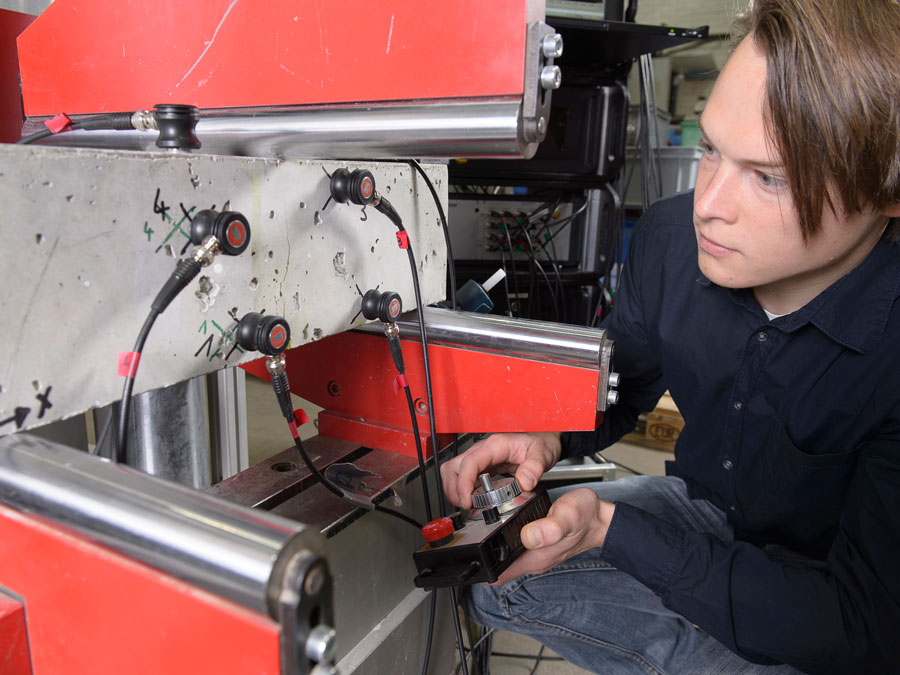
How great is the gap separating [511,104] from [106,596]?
1.53 ft

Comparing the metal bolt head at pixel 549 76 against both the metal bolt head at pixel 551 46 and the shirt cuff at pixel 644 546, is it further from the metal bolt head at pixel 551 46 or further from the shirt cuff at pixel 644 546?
the shirt cuff at pixel 644 546

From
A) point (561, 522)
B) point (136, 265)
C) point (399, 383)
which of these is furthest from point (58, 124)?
point (561, 522)

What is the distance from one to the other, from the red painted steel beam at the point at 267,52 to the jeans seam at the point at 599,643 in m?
0.79

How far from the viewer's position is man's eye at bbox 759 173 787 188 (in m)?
0.70

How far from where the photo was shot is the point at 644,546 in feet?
2.62

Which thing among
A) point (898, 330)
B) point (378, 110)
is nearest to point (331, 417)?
point (378, 110)

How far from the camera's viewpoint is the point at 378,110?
0.59 m

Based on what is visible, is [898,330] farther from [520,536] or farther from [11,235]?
[11,235]

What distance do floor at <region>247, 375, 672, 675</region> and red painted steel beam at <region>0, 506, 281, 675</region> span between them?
1323 millimetres

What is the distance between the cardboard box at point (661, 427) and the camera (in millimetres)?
2424

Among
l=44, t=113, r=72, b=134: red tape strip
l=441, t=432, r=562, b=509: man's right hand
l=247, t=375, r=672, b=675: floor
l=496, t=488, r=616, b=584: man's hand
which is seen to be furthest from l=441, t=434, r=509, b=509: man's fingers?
l=247, t=375, r=672, b=675: floor

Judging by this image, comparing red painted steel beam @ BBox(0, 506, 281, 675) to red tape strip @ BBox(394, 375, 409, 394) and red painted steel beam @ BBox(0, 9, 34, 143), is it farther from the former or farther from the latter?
red painted steel beam @ BBox(0, 9, 34, 143)

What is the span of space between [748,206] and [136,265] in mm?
663

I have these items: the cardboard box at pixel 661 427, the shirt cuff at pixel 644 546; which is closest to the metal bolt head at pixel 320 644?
the shirt cuff at pixel 644 546
